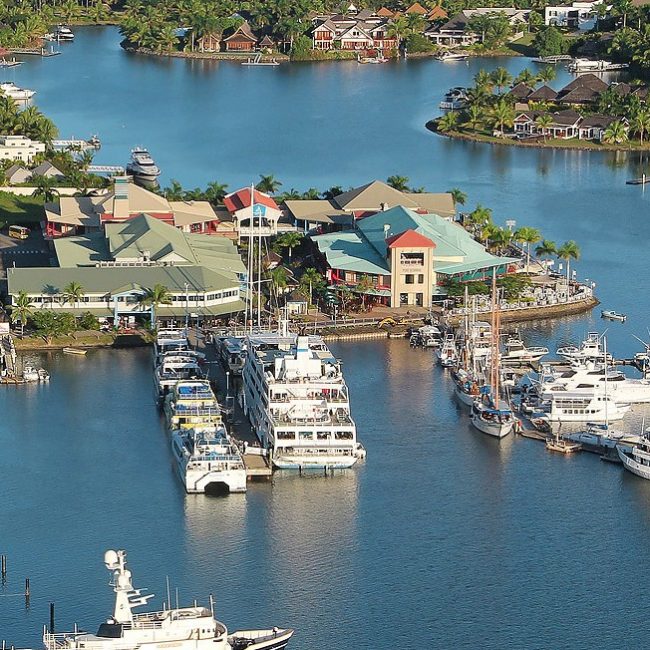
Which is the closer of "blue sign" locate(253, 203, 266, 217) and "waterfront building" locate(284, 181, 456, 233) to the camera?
"blue sign" locate(253, 203, 266, 217)

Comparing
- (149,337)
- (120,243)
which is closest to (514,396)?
(149,337)

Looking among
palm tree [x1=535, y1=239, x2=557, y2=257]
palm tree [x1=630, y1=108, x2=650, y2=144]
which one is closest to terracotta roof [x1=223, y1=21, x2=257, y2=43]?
palm tree [x1=630, y1=108, x2=650, y2=144]

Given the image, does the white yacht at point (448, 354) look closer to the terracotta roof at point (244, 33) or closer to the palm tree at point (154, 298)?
the palm tree at point (154, 298)

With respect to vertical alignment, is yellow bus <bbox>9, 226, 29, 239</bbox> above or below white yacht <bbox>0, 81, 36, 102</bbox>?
below

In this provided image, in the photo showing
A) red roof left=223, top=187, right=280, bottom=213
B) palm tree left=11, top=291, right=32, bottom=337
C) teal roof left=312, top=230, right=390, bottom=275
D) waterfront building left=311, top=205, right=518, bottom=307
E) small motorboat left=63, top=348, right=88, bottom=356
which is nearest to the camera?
small motorboat left=63, top=348, right=88, bottom=356

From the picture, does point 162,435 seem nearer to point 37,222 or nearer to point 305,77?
point 37,222

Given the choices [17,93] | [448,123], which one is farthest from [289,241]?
[17,93]

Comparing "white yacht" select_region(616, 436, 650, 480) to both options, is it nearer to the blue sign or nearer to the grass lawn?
the blue sign

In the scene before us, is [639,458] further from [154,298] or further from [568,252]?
[568,252]

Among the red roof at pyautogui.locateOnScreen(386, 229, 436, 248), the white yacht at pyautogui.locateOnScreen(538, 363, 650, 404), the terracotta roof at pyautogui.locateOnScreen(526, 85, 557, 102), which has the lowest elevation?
the white yacht at pyautogui.locateOnScreen(538, 363, 650, 404)
